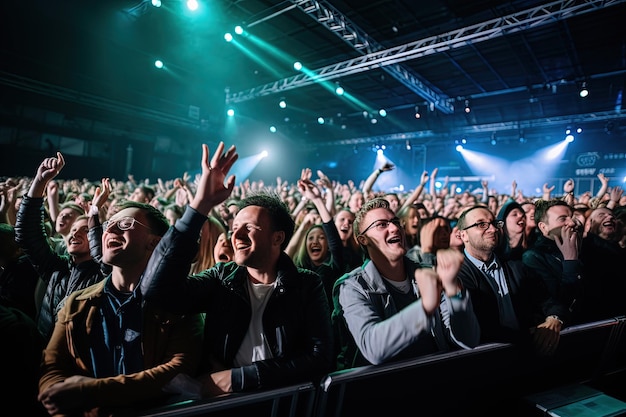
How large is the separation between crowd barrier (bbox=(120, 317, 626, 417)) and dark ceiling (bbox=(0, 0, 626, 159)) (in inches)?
317

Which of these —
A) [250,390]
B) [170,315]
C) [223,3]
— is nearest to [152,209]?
[170,315]

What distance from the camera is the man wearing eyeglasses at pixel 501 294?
1854mm

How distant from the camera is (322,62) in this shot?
43.7 ft

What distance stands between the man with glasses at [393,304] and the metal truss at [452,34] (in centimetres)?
835

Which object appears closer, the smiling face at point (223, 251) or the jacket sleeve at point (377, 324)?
the jacket sleeve at point (377, 324)

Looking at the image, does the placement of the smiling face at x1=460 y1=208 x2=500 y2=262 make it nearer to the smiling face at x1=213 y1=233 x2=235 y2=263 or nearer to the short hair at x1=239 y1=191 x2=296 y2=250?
the short hair at x1=239 y1=191 x2=296 y2=250

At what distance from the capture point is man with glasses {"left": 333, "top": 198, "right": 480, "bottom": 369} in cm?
130

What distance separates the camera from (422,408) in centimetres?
151

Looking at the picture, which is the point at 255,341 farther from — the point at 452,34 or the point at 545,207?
the point at 452,34

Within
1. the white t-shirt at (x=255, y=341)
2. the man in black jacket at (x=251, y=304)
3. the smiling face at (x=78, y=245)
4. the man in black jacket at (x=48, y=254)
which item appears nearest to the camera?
the man in black jacket at (x=251, y=304)

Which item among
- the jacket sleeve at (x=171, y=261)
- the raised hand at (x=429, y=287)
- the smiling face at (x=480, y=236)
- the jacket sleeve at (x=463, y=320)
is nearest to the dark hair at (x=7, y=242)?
the jacket sleeve at (x=171, y=261)

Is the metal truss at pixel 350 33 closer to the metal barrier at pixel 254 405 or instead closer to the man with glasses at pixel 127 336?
the man with glasses at pixel 127 336

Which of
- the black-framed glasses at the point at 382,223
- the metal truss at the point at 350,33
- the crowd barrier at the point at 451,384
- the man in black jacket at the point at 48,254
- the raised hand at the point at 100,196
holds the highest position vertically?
the metal truss at the point at 350,33

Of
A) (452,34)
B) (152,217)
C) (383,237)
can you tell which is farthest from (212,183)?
(452,34)
